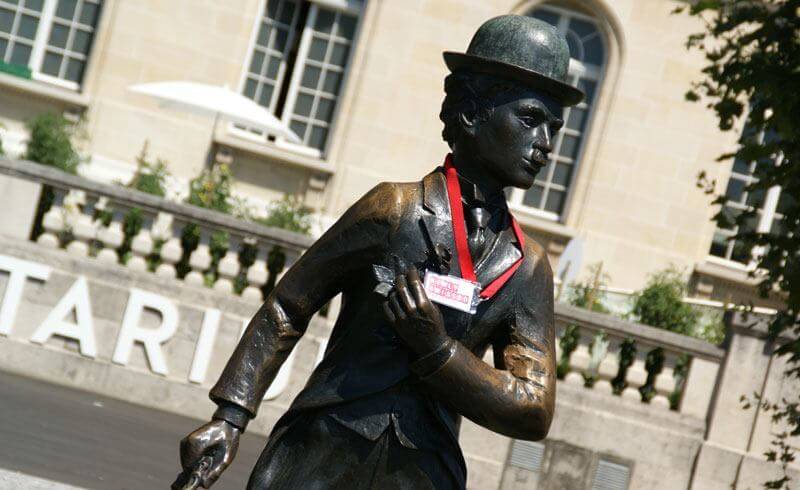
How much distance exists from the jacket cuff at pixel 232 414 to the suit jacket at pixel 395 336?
25 millimetres

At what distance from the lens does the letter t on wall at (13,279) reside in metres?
11.6

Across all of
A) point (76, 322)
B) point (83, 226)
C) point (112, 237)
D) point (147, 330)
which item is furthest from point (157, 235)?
point (76, 322)

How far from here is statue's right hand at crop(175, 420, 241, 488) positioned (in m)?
3.93

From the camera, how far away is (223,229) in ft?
39.5

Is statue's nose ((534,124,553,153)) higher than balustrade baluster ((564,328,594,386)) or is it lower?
higher

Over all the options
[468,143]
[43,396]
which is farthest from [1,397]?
[468,143]

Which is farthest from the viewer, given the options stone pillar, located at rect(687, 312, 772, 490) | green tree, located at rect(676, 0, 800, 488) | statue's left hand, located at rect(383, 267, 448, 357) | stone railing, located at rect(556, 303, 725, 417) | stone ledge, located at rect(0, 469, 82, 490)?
stone railing, located at rect(556, 303, 725, 417)

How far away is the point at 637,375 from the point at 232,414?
8098 mm

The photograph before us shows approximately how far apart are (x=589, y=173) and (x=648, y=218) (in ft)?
3.08

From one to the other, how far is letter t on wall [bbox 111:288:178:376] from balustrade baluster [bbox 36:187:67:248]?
0.76 metres

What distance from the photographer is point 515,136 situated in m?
4.09

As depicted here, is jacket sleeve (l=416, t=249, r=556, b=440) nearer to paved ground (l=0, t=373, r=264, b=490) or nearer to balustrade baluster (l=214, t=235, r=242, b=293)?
paved ground (l=0, t=373, r=264, b=490)

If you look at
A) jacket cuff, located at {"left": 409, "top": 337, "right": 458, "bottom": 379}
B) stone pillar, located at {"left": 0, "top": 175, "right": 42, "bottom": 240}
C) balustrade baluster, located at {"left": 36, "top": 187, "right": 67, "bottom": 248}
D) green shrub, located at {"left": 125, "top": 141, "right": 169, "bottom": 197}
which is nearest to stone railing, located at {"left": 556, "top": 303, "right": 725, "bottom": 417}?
balustrade baluster, located at {"left": 36, "top": 187, "right": 67, "bottom": 248}

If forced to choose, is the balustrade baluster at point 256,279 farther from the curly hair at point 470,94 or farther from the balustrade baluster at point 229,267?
the curly hair at point 470,94
